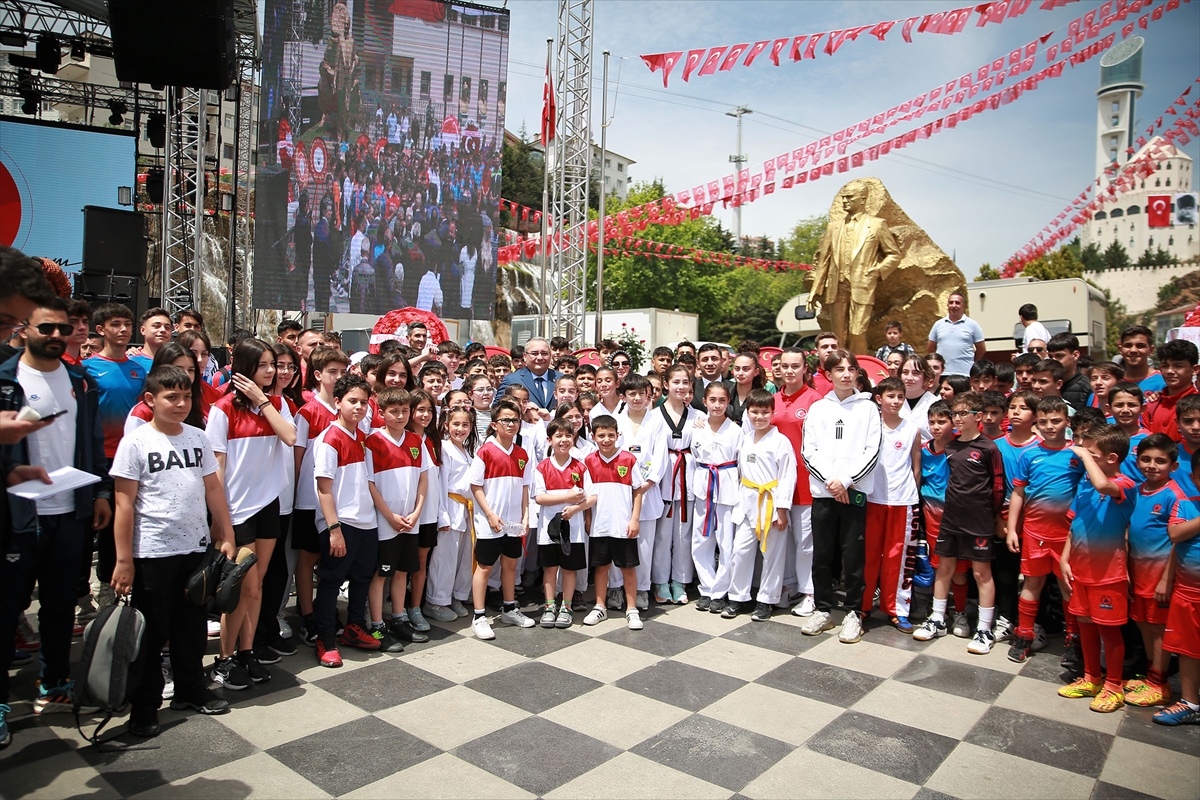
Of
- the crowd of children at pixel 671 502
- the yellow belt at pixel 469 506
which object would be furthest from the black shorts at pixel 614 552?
the yellow belt at pixel 469 506

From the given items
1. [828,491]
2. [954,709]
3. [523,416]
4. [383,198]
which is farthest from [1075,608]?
[383,198]

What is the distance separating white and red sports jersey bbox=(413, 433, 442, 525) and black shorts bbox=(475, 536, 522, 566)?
1.06 ft

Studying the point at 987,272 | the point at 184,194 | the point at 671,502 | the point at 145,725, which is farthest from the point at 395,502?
the point at 987,272

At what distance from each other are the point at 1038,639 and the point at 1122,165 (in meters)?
11.6

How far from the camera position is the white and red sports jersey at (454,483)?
4805 mm

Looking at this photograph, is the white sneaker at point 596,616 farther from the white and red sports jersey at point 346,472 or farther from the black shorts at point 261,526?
the black shorts at point 261,526

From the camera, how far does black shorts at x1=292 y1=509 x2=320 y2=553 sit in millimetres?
4211

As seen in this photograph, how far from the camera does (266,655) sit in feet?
13.2

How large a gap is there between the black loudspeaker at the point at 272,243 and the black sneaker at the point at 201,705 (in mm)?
11030

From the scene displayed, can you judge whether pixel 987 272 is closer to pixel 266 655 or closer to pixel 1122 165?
pixel 1122 165

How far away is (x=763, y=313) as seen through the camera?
38250mm

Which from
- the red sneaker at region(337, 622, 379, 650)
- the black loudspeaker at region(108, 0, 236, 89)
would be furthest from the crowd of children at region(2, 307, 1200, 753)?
the black loudspeaker at region(108, 0, 236, 89)

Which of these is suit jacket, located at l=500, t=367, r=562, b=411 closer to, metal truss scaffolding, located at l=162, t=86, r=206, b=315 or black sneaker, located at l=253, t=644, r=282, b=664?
black sneaker, located at l=253, t=644, r=282, b=664

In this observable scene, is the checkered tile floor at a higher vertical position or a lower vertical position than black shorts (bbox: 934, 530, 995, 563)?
lower
